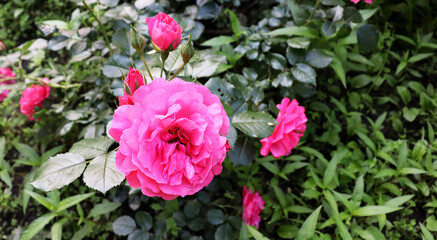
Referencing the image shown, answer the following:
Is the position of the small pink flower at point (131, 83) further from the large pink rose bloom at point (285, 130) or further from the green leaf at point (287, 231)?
the green leaf at point (287, 231)

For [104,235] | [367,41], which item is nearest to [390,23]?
[367,41]

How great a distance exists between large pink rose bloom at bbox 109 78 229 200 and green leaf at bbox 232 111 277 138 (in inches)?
9.9

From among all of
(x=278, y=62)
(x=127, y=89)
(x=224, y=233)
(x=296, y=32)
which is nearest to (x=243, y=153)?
(x=224, y=233)

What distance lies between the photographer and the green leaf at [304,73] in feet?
4.86

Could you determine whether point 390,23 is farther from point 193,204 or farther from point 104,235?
point 104,235

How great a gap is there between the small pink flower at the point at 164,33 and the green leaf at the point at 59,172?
17.5 inches

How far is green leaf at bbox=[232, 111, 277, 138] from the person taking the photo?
1053mm

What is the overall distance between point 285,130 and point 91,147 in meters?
0.78

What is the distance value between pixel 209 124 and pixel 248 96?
1.97ft

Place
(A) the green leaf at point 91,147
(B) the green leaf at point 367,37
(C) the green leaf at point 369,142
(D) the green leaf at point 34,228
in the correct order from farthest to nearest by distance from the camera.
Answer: (C) the green leaf at point 369,142 < (B) the green leaf at point 367,37 < (D) the green leaf at point 34,228 < (A) the green leaf at point 91,147

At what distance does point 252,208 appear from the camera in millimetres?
1475

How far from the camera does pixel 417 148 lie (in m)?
1.68

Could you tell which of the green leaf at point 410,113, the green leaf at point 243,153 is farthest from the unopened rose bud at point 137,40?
the green leaf at point 410,113

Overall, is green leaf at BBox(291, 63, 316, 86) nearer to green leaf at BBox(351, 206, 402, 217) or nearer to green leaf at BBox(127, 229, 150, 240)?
green leaf at BBox(351, 206, 402, 217)
